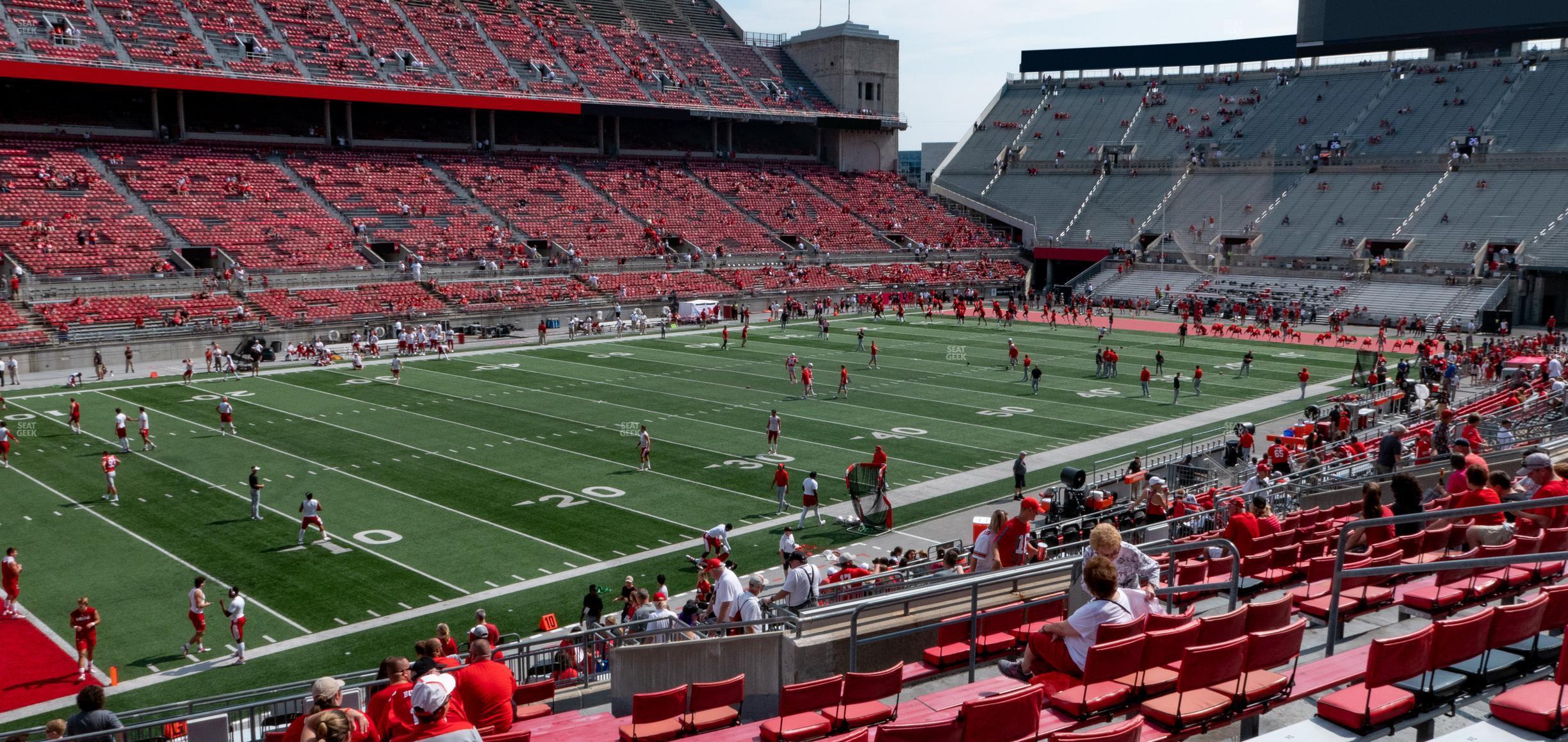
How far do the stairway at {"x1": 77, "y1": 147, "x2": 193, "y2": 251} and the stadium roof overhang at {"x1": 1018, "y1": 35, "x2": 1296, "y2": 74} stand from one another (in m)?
63.5

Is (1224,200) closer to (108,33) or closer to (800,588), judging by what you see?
(108,33)

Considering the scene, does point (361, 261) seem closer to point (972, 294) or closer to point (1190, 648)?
point (972, 294)

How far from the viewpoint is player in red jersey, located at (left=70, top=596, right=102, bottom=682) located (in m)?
13.5

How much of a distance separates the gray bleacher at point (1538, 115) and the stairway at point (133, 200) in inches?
2555

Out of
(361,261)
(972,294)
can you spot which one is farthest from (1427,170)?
(361,261)

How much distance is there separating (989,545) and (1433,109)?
69953mm

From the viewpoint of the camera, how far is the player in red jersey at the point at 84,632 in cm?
1352

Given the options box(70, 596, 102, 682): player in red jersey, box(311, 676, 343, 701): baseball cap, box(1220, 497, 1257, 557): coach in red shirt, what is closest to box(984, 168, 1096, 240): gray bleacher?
box(1220, 497, 1257, 557): coach in red shirt

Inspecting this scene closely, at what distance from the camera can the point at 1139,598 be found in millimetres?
6605

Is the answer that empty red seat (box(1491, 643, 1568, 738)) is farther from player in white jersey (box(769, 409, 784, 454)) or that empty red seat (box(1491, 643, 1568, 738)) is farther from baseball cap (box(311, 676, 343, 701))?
player in white jersey (box(769, 409, 784, 454))

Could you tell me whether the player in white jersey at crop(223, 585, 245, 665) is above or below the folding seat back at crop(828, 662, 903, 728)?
below

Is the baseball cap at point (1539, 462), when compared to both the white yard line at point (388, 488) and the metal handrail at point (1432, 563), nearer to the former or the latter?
the metal handrail at point (1432, 563)

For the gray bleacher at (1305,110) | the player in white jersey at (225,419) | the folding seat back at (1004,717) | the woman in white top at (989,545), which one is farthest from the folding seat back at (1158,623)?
the gray bleacher at (1305,110)

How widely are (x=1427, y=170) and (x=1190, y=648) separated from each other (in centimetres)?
6725
